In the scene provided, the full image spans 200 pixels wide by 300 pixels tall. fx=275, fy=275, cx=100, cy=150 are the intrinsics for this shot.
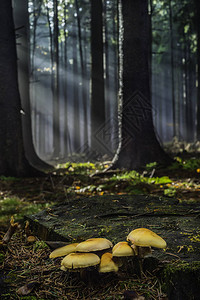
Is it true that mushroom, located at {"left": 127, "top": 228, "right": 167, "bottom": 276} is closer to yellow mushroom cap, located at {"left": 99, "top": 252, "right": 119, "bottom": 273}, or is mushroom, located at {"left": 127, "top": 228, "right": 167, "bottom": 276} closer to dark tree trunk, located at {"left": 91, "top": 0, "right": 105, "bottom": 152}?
yellow mushroom cap, located at {"left": 99, "top": 252, "right": 119, "bottom": 273}

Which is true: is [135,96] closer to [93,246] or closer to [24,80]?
[24,80]

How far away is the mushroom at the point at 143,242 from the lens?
5.92 ft

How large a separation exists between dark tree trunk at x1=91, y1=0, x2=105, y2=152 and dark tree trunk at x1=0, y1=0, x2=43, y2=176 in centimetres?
593

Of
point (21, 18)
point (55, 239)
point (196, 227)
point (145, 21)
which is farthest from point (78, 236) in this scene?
point (21, 18)

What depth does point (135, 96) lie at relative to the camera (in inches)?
325

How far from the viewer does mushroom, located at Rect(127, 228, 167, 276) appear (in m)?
1.81

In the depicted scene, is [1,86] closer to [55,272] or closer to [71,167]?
[71,167]

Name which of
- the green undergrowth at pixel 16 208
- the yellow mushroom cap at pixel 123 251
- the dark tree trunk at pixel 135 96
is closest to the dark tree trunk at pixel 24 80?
the dark tree trunk at pixel 135 96


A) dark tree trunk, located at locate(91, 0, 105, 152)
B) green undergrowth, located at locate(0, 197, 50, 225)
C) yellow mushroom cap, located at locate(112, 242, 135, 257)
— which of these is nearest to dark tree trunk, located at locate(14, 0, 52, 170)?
dark tree trunk, located at locate(91, 0, 105, 152)

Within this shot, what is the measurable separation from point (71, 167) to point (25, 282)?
806 centimetres

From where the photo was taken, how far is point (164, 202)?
11.5ft

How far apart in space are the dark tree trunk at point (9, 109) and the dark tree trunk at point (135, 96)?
9.42 ft

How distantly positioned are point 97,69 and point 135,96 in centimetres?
613

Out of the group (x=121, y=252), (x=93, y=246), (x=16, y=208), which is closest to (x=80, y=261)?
(x=93, y=246)
